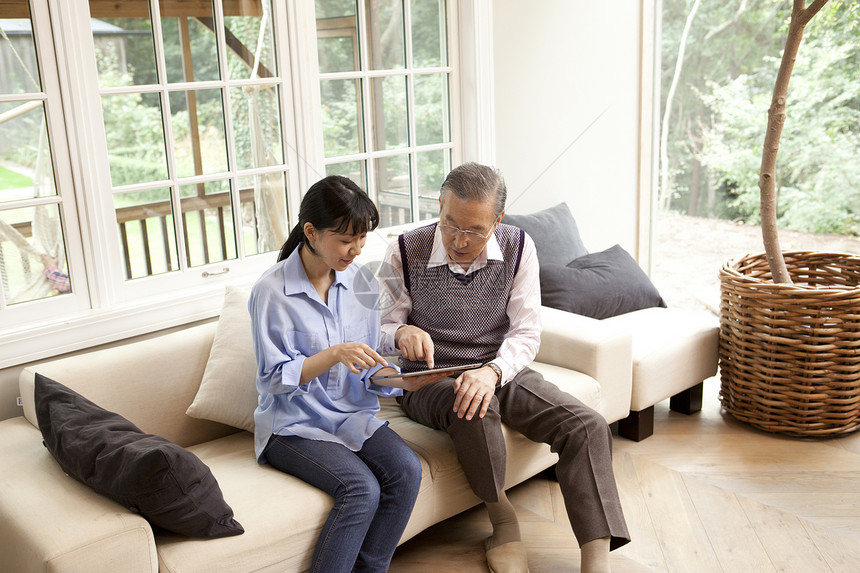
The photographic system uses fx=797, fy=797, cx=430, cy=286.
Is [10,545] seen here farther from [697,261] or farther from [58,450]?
[697,261]

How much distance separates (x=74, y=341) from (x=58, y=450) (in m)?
0.64

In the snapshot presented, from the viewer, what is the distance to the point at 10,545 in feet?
5.80

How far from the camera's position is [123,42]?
100.0 inches

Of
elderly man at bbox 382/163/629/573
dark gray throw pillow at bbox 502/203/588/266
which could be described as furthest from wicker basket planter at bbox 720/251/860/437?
elderly man at bbox 382/163/629/573

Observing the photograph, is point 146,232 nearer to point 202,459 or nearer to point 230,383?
point 230,383

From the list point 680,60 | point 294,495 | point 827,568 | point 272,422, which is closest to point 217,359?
point 272,422

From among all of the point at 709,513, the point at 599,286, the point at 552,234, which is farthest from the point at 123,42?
the point at 709,513

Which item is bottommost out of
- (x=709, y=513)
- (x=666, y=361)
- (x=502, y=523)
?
(x=709, y=513)

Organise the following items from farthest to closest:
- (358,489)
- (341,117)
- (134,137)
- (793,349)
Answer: (341,117), (793,349), (134,137), (358,489)

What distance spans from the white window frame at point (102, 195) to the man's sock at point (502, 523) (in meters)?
1.16

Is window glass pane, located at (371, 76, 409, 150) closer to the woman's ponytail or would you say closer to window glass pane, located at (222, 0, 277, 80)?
window glass pane, located at (222, 0, 277, 80)

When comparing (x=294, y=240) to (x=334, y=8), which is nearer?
(x=294, y=240)

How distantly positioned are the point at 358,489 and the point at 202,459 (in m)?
0.54

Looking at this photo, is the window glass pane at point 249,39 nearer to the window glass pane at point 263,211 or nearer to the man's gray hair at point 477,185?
the window glass pane at point 263,211
